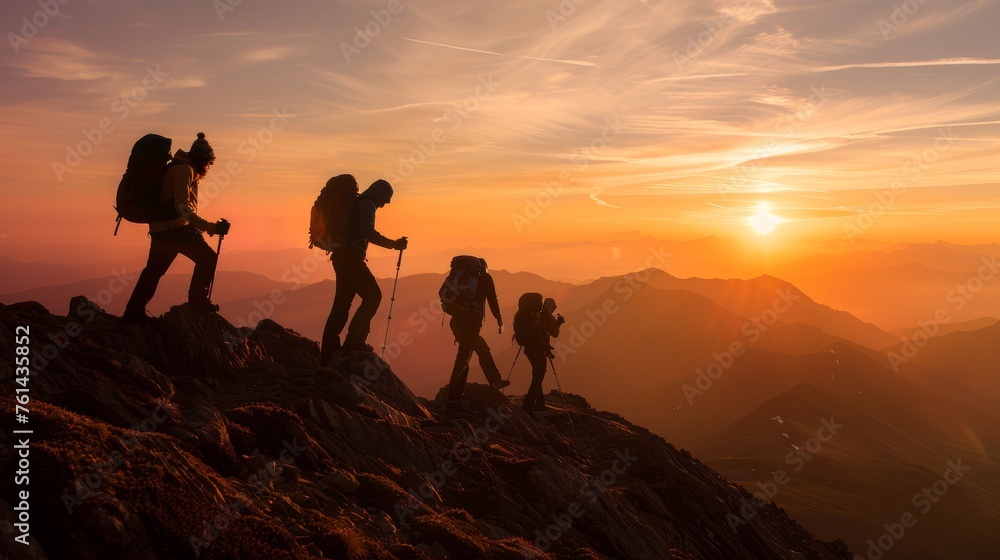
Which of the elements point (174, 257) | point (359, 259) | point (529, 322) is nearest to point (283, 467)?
point (174, 257)

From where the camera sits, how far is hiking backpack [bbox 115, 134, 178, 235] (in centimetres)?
1183

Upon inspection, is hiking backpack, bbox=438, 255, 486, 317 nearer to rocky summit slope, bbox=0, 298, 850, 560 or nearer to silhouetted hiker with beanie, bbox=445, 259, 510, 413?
silhouetted hiker with beanie, bbox=445, 259, 510, 413

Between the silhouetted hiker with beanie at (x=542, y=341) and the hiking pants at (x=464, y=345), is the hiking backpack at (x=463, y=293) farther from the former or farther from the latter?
the silhouetted hiker with beanie at (x=542, y=341)

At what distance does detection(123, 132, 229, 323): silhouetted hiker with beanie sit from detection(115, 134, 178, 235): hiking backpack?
0.15 meters

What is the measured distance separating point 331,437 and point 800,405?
202 meters

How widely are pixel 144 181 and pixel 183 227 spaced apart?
42.1 inches

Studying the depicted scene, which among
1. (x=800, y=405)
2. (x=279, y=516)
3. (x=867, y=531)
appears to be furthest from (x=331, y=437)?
(x=800, y=405)

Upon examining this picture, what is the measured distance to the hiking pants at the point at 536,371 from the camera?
2084 cm

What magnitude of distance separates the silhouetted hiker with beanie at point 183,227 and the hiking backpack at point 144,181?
15 cm

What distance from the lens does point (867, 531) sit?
11381 cm

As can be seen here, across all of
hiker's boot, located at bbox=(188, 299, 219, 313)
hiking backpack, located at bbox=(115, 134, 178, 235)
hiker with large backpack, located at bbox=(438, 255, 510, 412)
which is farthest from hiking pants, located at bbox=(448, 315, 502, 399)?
hiking backpack, located at bbox=(115, 134, 178, 235)

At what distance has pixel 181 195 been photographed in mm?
11844

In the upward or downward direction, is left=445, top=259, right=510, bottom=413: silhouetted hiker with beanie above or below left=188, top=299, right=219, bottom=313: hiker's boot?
above

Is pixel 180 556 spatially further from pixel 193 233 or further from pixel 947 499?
pixel 947 499
